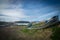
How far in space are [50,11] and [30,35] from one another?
43cm

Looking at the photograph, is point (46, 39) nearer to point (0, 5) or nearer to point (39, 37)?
point (39, 37)

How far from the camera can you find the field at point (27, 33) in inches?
82.8

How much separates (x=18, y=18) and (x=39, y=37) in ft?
1.29

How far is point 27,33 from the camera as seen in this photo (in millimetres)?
2113

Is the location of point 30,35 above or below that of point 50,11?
below

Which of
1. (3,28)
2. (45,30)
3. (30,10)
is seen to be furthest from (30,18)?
(3,28)

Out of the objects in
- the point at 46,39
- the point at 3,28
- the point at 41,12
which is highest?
the point at 41,12

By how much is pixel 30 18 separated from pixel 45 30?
0.27 meters

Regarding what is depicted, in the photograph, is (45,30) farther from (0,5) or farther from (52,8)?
(0,5)

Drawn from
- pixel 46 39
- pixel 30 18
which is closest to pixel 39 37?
pixel 46 39

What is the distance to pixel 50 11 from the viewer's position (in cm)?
214

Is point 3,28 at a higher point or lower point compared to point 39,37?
higher

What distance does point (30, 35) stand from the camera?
6.92 ft

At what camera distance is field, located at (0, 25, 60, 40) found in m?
2.10
